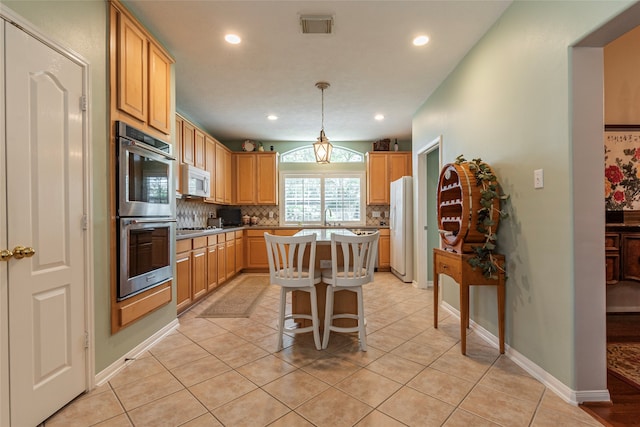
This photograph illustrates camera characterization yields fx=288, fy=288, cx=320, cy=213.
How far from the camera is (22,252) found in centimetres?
145

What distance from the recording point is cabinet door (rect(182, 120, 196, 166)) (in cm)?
389

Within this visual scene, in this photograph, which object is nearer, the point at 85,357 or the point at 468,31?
the point at 85,357

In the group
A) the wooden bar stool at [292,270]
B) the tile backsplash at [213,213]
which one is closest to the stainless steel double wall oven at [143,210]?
the wooden bar stool at [292,270]

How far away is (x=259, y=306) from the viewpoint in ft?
11.7

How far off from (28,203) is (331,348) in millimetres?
2187

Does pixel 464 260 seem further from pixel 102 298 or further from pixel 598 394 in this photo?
pixel 102 298

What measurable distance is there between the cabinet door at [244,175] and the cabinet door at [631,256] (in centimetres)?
536

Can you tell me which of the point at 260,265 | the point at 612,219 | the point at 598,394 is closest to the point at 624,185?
the point at 612,219

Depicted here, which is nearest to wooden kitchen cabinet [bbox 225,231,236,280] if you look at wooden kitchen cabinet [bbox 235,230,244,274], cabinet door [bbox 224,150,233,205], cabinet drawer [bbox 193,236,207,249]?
wooden kitchen cabinet [bbox 235,230,244,274]

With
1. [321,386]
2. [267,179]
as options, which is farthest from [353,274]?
[267,179]

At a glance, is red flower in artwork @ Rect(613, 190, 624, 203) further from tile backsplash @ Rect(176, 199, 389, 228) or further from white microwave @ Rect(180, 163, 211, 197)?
white microwave @ Rect(180, 163, 211, 197)

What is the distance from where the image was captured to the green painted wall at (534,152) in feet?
5.68

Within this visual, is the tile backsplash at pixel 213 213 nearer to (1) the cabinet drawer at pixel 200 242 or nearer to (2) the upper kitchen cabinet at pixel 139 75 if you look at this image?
(1) the cabinet drawer at pixel 200 242

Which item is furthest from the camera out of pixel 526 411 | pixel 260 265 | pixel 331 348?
pixel 260 265
